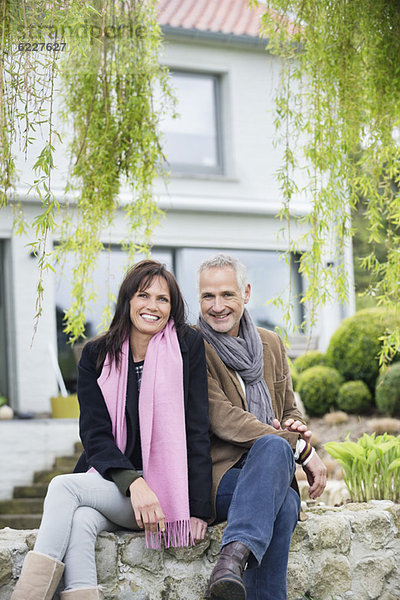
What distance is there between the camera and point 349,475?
385 cm

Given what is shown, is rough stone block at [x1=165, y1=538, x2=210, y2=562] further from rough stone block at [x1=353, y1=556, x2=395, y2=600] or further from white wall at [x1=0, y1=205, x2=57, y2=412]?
white wall at [x1=0, y1=205, x2=57, y2=412]

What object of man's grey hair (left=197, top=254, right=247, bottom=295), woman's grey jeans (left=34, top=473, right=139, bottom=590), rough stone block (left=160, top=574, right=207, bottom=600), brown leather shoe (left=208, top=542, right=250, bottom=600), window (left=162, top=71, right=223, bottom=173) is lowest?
rough stone block (left=160, top=574, right=207, bottom=600)

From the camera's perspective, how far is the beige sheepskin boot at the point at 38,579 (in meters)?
2.53

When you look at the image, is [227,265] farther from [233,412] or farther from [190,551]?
[190,551]

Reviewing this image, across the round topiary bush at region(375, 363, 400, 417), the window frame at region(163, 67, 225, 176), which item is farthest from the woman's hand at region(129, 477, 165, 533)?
the window frame at region(163, 67, 225, 176)

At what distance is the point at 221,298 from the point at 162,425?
60 cm

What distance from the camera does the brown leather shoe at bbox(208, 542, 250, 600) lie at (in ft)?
8.15

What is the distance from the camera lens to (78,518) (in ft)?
8.80

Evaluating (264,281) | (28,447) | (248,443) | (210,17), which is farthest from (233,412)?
(210,17)

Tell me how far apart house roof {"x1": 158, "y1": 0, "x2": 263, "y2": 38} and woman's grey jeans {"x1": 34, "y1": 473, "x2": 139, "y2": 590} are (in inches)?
301

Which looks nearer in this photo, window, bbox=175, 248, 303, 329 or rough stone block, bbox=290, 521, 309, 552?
rough stone block, bbox=290, 521, 309, 552

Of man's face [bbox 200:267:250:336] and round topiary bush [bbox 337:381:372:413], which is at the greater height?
man's face [bbox 200:267:250:336]

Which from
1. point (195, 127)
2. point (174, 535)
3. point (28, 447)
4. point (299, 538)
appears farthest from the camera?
point (195, 127)

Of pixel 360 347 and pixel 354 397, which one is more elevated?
pixel 360 347
